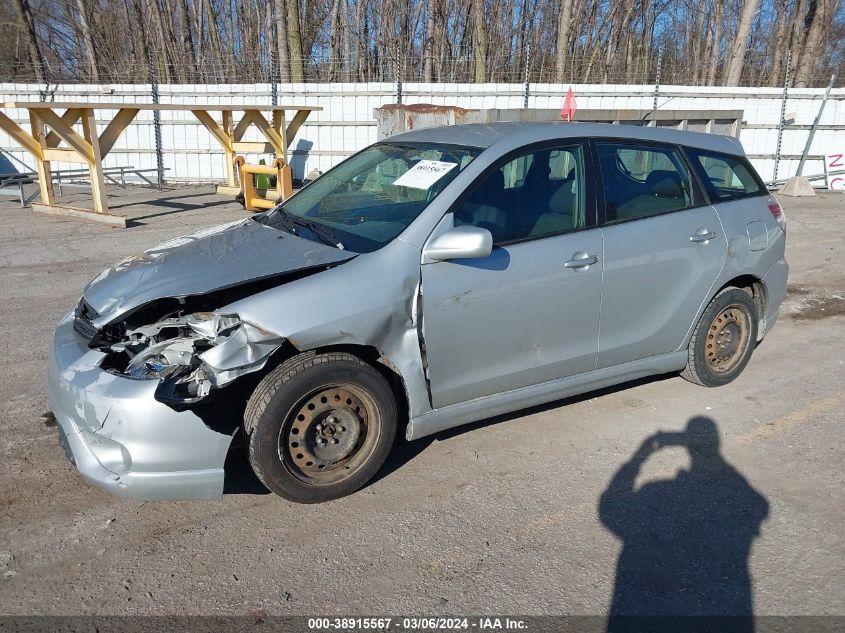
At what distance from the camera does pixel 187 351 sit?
3238mm

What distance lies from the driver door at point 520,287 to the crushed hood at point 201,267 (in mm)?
623

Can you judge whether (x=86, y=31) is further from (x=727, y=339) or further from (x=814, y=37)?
(x=727, y=339)

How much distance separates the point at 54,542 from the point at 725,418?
3.82m

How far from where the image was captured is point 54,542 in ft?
10.2

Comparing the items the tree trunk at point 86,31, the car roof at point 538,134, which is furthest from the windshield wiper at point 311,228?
the tree trunk at point 86,31

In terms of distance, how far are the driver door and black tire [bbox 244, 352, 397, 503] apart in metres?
0.35

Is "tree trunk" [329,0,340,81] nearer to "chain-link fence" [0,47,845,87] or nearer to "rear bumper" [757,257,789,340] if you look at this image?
"chain-link fence" [0,47,845,87]

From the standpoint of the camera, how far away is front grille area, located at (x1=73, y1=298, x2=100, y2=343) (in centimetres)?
347

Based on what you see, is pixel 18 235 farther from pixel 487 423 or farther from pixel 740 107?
pixel 740 107

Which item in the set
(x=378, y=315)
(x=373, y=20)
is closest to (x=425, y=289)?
(x=378, y=315)

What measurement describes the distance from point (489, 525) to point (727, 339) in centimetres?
252

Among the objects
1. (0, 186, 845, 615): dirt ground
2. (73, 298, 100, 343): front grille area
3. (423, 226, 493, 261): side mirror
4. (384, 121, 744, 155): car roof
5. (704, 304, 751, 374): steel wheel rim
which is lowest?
(0, 186, 845, 615): dirt ground

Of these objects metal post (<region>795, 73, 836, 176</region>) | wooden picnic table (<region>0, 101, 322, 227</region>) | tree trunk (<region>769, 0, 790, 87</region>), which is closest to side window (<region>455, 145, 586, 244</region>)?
wooden picnic table (<region>0, 101, 322, 227</region>)

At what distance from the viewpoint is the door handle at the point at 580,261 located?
12.6ft
